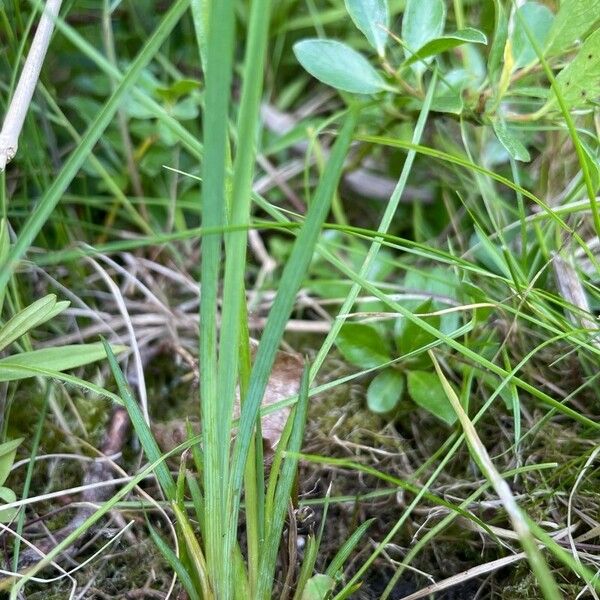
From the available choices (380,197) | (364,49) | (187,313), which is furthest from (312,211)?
(364,49)

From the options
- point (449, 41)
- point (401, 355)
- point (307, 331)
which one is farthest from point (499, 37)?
point (307, 331)

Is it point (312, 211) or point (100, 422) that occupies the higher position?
point (312, 211)

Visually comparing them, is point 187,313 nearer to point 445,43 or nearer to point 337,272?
point 337,272

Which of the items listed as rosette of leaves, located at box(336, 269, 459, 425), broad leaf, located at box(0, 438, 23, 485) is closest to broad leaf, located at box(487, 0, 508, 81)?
rosette of leaves, located at box(336, 269, 459, 425)

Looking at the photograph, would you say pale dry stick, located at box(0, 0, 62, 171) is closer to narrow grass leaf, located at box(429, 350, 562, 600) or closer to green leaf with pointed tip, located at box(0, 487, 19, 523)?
green leaf with pointed tip, located at box(0, 487, 19, 523)

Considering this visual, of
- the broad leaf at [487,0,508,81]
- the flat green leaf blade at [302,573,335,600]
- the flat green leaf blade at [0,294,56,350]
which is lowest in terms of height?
the flat green leaf blade at [302,573,335,600]

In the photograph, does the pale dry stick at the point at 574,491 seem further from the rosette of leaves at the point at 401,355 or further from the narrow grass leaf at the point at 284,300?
the narrow grass leaf at the point at 284,300

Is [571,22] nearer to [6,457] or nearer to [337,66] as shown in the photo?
[337,66]
